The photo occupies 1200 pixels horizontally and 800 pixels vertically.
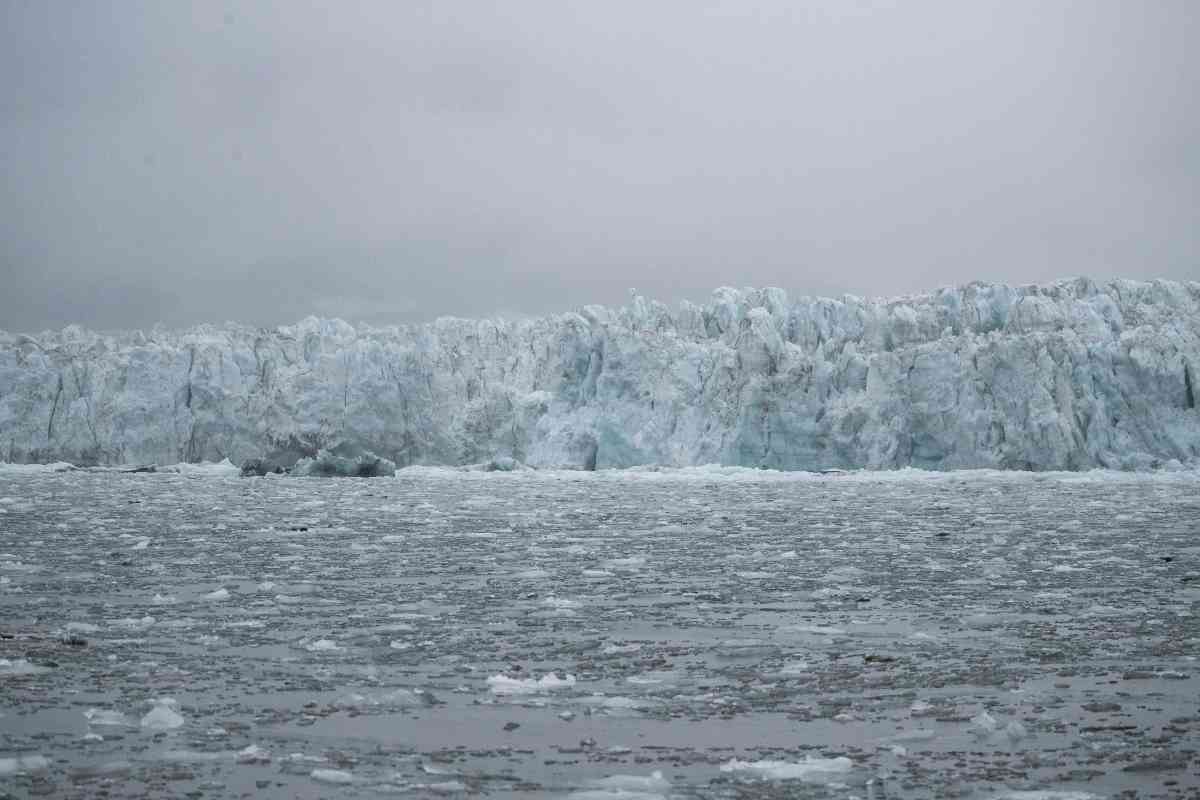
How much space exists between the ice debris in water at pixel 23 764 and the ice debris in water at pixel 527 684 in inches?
92.3

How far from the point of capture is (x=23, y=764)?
201 inches

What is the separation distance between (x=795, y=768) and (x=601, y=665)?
2.53 m

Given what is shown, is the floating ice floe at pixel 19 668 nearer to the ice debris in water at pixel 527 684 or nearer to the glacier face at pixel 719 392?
the ice debris in water at pixel 527 684

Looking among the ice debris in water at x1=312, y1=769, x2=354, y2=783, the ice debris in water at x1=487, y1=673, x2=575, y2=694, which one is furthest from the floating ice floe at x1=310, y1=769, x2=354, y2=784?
the ice debris in water at x1=487, y1=673, x2=575, y2=694

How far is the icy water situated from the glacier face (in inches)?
901

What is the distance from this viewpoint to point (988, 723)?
5941 millimetres

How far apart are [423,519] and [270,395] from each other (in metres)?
25.2

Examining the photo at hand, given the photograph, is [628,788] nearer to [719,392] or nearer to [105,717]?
[105,717]

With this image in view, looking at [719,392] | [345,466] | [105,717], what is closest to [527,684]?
[105,717]

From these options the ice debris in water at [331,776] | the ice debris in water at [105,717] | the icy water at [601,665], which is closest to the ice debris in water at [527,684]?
the icy water at [601,665]

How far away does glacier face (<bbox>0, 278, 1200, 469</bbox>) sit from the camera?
39375 millimetres

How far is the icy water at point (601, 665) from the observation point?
516cm

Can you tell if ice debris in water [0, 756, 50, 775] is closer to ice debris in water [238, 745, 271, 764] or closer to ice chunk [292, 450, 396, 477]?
ice debris in water [238, 745, 271, 764]

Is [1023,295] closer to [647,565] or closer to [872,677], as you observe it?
[647,565]
